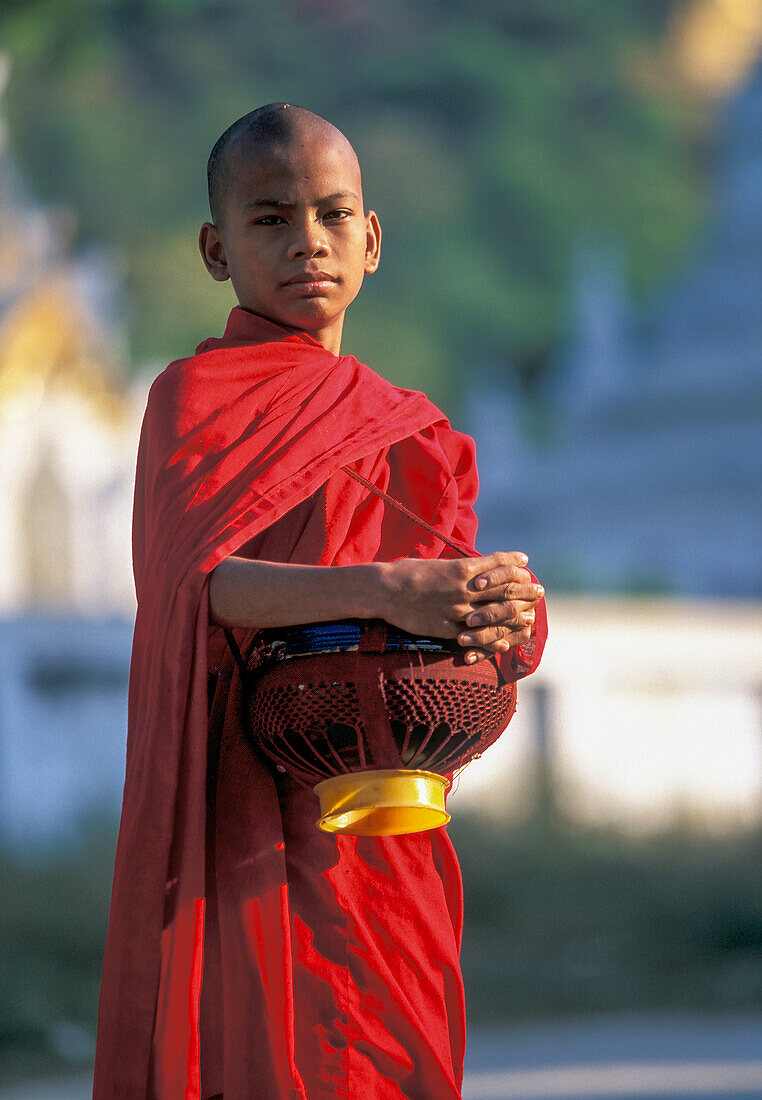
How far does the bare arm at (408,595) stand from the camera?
1571 mm

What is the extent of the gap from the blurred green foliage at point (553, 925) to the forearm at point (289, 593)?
14.9 ft

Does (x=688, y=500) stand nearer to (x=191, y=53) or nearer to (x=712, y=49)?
(x=712, y=49)

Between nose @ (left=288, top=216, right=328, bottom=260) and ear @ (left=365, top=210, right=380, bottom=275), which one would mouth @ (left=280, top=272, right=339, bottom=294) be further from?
ear @ (left=365, top=210, right=380, bottom=275)

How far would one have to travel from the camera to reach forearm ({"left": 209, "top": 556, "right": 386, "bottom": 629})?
1589mm

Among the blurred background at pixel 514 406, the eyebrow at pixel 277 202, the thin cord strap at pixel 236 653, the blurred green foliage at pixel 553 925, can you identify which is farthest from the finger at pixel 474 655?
the blurred green foliage at pixel 553 925

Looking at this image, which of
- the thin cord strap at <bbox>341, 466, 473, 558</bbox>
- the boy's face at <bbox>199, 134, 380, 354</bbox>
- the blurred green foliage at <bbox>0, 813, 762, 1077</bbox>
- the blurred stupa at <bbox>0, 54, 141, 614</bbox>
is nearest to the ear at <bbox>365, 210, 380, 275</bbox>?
the boy's face at <bbox>199, 134, 380, 354</bbox>

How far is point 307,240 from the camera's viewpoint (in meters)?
1.80

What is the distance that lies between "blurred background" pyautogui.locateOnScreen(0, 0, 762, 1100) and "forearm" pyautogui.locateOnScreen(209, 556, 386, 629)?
4.28 meters

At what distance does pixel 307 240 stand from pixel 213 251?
0.17 metres

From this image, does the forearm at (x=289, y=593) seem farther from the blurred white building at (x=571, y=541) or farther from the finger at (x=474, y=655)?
the blurred white building at (x=571, y=541)

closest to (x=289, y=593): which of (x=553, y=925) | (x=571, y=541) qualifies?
(x=553, y=925)

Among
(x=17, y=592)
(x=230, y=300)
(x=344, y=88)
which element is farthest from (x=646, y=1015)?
(x=344, y=88)

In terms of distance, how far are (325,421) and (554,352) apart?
923 cm

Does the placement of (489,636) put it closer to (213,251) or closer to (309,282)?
(309,282)
